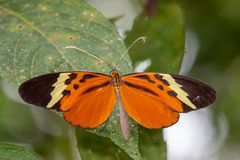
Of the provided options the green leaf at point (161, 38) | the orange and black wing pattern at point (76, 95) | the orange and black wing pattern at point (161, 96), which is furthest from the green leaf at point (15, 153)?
the green leaf at point (161, 38)

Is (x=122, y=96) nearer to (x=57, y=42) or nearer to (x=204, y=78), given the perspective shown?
(x=57, y=42)

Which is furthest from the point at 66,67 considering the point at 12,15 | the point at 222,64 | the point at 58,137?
the point at 222,64

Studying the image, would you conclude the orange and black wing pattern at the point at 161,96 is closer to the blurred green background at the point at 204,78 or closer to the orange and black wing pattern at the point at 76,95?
the orange and black wing pattern at the point at 76,95

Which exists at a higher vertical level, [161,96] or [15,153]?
[161,96]

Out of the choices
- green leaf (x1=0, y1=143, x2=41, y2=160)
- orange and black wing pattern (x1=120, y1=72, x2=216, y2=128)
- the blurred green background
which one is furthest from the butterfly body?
the blurred green background

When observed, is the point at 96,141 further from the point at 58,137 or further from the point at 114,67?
the point at 58,137

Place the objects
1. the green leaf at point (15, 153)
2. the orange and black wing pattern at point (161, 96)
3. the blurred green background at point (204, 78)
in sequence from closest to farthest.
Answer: the green leaf at point (15, 153), the orange and black wing pattern at point (161, 96), the blurred green background at point (204, 78)

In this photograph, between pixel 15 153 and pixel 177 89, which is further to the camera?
pixel 177 89

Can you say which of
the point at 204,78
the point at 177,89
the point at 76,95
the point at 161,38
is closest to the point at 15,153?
the point at 76,95

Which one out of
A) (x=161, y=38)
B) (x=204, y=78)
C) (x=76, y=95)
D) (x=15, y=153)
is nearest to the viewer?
(x=15, y=153)
